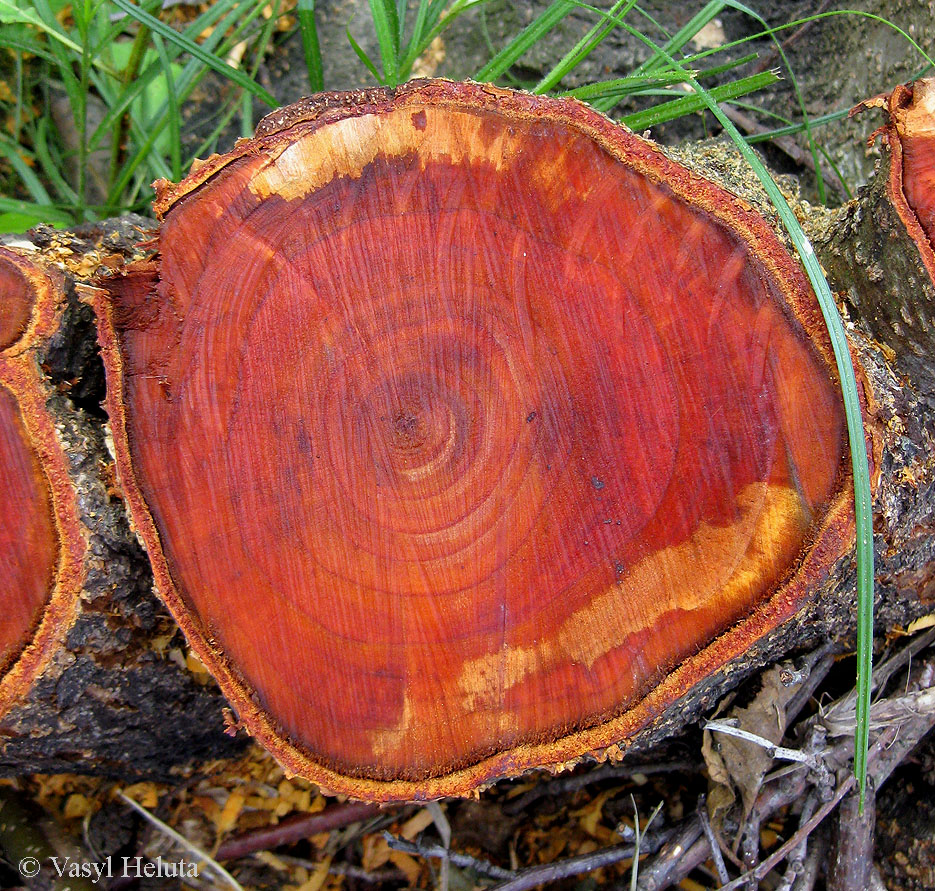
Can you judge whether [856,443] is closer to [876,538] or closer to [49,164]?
[876,538]

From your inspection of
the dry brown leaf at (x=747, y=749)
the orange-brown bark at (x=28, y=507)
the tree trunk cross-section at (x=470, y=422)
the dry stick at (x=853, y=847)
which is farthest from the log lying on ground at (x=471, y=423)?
the dry stick at (x=853, y=847)

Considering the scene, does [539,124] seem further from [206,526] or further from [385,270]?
[206,526]

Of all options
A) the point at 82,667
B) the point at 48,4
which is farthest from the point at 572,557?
the point at 48,4

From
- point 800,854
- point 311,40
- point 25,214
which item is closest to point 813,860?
point 800,854

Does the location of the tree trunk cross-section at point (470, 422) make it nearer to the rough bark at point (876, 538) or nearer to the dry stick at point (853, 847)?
the rough bark at point (876, 538)

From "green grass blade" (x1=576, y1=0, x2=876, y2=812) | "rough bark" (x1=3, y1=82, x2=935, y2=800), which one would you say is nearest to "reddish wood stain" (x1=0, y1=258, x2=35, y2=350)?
"rough bark" (x1=3, y1=82, x2=935, y2=800)
